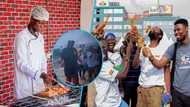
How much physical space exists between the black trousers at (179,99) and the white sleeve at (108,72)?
0.99 meters

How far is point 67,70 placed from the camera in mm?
2836

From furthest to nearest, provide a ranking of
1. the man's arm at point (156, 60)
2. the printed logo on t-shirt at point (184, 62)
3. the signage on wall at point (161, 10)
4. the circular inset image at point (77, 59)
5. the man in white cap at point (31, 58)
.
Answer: the signage on wall at point (161, 10) → the man's arm at point (156, 60) → the printed logo on t-shirt at point (184, 62) → the man in white cap at point (31, 58) → the circular inset image at point (77, 59)

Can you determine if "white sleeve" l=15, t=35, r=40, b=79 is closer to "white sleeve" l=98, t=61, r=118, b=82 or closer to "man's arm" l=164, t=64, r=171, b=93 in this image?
"white sleeve" l=98, t=61, r=118, b=82

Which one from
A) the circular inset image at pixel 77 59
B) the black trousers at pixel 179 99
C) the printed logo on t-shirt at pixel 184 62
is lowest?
the black trousers at pixel 179 99

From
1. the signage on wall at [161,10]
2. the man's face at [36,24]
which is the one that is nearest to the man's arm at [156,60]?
the man's face at [36,24]

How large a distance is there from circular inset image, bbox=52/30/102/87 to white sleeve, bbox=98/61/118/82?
876mm

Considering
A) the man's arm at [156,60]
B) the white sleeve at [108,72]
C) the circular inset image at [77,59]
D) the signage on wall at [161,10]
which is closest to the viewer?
the circular inset image at [77,59]

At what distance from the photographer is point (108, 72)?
376 cm

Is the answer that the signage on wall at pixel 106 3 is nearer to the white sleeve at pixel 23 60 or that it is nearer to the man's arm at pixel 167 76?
the man's arm at pixel 167 76

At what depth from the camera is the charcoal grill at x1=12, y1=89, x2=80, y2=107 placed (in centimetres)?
304

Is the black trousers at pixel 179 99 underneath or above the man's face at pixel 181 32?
underneath

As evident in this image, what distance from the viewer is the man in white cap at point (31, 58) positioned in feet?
12.8

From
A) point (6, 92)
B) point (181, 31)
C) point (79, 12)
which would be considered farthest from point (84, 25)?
point (181, 31)

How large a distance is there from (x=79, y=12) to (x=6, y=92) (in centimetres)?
298
